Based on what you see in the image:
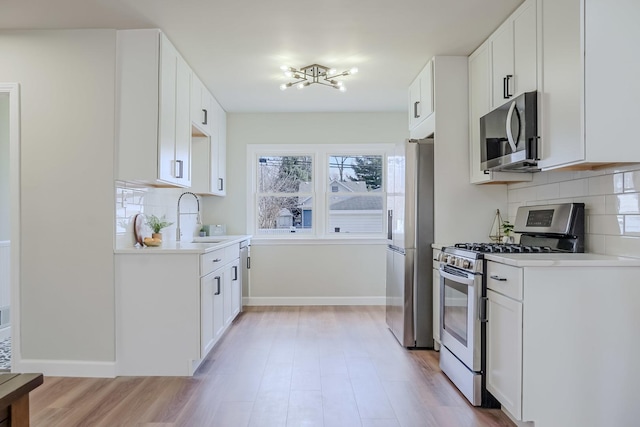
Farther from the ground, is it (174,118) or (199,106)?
(199,106)

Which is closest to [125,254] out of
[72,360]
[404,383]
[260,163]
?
[72,360]

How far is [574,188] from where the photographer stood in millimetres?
2656

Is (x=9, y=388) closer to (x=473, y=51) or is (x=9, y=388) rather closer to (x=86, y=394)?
(x=86, y=394)

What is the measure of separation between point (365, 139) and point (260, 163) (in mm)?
1402

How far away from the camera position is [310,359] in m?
3.30

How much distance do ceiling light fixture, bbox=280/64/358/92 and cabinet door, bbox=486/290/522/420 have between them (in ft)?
7.68

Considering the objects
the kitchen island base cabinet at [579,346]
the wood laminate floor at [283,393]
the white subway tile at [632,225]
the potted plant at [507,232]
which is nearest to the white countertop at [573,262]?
the kitchen island base cabinet at [579,346]

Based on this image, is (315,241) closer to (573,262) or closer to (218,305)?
(218,305)

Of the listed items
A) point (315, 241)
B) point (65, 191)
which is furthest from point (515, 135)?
point (315, 241)

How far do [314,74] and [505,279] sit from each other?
97.7 inches

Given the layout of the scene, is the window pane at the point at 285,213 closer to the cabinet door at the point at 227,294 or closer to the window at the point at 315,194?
the window at the point at 315,194

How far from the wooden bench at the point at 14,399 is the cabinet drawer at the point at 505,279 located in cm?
202

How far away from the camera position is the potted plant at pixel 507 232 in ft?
10.9

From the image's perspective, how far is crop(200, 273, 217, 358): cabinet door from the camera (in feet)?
9.98
